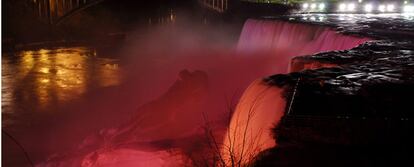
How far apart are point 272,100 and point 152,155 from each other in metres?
4.64

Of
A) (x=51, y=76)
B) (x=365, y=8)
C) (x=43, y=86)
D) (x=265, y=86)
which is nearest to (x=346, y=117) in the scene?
(x=265, y=86)

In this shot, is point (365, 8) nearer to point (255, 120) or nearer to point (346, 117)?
point (255, 120)

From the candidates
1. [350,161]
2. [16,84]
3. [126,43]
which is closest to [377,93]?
[350,161]

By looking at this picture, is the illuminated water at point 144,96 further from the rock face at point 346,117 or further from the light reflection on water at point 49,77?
the rock face at point 346,117

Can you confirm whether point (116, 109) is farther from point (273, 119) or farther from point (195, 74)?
point (273, 119)

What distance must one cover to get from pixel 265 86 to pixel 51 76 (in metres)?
18.2

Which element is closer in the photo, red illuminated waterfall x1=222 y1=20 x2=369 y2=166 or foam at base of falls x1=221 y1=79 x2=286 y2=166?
foam at base of falls x1=221 y1=79 x2=286 y2=166

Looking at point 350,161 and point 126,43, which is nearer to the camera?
point 350,161

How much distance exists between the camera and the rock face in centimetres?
572

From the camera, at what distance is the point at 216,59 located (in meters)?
28.0

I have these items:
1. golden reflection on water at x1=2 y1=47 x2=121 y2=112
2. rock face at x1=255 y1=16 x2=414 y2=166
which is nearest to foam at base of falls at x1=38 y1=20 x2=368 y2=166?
rock face at x1=255 y1=16 x2=414 y2=166

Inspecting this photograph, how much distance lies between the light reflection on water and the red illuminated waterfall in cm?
813

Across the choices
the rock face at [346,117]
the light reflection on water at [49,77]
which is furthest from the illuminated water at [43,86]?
the rock face at [346,117]

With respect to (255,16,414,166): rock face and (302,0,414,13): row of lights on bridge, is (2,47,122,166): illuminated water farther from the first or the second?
(302,0,414,13): row of lights on bridge
